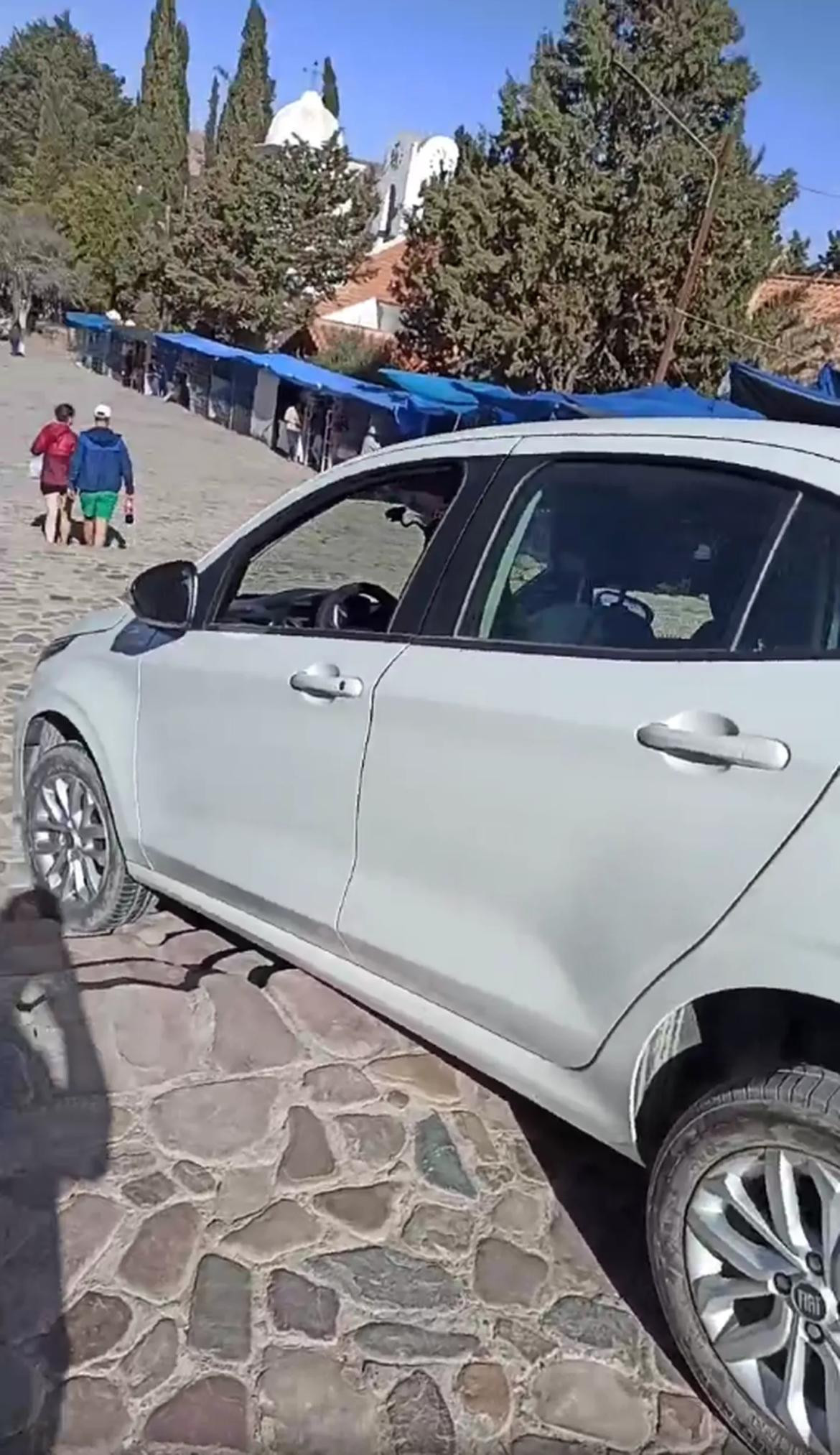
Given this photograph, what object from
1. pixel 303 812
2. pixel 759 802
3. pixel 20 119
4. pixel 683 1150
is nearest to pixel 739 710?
pixel 759 802

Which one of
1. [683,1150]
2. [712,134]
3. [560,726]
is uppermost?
[712,134]

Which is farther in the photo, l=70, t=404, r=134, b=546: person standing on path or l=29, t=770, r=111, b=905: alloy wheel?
l=70, t=404, r=134, b=546: person standing on path

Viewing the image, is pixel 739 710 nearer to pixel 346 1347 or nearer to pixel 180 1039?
pixel 346 1347

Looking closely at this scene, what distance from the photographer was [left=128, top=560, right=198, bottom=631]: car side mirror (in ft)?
11.3

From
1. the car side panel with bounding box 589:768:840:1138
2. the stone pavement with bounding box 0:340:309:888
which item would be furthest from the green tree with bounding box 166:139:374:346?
the car side panel with bounding box 589:768:840:1138

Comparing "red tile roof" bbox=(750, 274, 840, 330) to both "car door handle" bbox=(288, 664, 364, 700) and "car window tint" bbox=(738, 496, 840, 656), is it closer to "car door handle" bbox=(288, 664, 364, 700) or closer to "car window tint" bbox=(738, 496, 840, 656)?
"car door handle" bbox=(288, 664, 364, 700)

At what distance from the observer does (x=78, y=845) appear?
400 centimetres

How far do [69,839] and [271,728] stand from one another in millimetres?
1303

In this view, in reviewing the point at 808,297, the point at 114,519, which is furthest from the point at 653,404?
the point at 808,297

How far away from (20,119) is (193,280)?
147 ft

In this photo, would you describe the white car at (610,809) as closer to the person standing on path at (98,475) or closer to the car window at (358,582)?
the car window at (358,582)

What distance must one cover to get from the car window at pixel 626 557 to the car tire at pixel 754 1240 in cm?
84

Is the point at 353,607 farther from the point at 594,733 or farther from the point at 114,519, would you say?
the point at 114,519

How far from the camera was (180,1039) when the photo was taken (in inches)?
135
